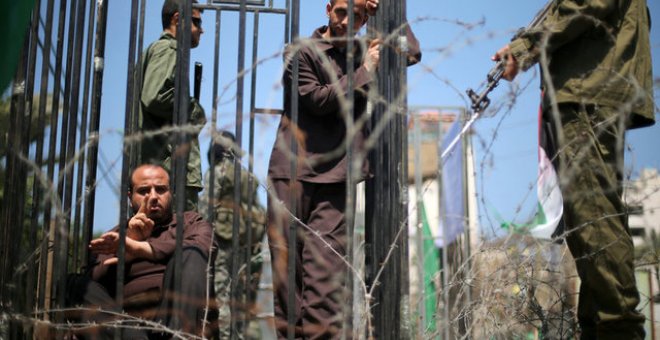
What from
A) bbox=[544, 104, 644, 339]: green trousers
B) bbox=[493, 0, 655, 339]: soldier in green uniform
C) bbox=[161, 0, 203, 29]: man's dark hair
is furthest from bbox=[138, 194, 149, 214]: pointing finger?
bbox=[544, 104, 644, 339]: green trousers

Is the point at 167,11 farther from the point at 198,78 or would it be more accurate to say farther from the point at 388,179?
the point at 388,179

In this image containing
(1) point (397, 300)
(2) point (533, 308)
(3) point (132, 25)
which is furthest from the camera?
(2) point (533, 308)

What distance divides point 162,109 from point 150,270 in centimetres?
115

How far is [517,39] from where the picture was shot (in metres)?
3.18

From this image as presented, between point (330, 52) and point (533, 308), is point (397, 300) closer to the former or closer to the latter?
point (533, 308)

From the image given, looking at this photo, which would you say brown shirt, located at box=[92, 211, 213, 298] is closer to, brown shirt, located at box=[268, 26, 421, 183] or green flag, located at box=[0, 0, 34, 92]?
brown shirt, located at box=[268, 26, 421, 183]

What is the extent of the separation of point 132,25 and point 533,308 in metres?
2.11

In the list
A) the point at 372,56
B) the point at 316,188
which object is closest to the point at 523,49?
the point at 372,56

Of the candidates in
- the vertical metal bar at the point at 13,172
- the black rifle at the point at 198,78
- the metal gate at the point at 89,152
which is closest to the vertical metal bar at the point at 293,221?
the metal gate at the point at 89,152

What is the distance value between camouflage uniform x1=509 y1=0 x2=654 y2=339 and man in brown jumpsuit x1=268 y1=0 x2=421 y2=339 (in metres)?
0.75

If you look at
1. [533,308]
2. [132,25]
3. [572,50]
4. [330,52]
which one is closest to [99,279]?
[132,25]

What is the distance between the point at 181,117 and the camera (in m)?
2.52

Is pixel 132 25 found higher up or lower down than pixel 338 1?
lower down

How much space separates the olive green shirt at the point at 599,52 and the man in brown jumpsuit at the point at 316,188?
699mm
